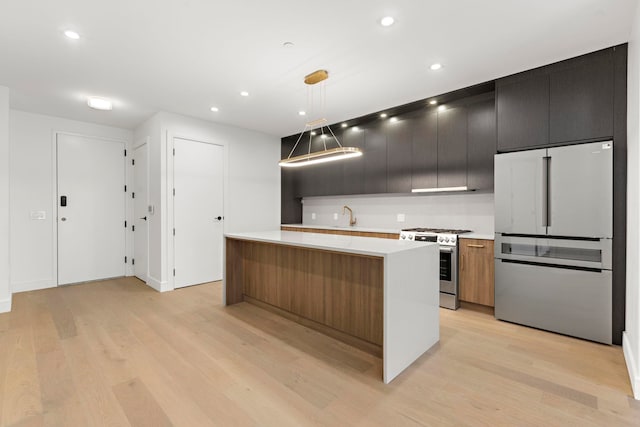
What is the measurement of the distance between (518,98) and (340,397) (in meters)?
3.31

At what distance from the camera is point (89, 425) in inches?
66.5

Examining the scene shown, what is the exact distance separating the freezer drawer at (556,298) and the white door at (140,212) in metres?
4.98

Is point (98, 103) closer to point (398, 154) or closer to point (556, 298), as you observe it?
point (398, 154)

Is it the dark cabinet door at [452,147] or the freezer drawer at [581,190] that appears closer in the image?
the freezer drawer at [581,190]

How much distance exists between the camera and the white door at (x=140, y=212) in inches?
193

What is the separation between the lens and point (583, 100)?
2.84 metres

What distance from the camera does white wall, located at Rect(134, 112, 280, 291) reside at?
14.6ft

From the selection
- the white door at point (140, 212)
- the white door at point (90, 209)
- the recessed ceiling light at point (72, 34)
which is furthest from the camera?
the white door at point (140, 212)

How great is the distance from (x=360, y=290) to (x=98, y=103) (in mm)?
4031

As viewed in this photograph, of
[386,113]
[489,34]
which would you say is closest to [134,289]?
[386,113]

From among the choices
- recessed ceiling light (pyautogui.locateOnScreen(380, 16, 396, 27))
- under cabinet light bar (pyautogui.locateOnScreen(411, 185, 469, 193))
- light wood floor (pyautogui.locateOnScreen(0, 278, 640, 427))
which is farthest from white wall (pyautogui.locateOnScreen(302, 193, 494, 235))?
recessed ceiling light (pyautogui.locateOnScreen(380, 16, 396, 27))

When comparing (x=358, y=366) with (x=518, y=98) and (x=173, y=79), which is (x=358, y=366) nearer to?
(x=518, y=98)

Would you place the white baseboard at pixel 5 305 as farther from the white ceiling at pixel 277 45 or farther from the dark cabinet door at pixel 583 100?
the dark cabinet door at pixel 583 100

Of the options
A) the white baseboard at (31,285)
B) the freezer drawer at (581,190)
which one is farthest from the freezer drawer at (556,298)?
the white baseboard at (31,285)
